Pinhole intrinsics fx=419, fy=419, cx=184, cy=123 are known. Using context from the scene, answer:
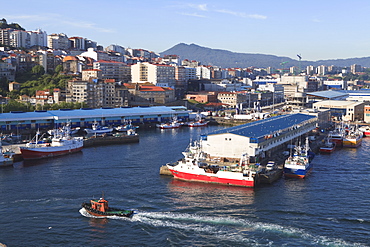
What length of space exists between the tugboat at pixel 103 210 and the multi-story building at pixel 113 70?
121 ft

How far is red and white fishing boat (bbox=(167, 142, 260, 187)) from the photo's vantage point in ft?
47.8

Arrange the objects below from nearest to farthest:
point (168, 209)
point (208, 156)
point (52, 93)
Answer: point (168, 209) → point (208, 156) → point (52, 93)

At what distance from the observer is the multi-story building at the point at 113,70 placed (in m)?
47.9

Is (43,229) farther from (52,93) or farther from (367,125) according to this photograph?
(52,93)

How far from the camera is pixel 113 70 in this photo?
165ft

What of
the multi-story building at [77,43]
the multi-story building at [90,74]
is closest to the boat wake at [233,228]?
the multi-story building at [90,74]

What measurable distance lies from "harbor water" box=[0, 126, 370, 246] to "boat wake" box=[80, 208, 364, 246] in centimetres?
3

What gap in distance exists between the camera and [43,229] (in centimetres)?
1080

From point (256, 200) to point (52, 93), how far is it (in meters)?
29.5

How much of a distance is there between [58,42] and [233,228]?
5684 centimetres

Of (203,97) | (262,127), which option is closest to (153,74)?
(203,97)

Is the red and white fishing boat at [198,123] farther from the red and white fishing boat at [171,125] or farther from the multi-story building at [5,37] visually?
the multi-story building at [5,37]

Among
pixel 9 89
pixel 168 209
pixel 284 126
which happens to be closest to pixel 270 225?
pixel 168 209

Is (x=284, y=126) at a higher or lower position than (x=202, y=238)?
higher
